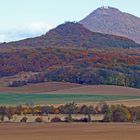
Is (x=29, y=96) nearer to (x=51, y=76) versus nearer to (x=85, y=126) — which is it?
(x=51, y=76)

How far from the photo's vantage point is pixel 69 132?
4616 cm

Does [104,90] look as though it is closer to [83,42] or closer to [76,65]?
[76,65]

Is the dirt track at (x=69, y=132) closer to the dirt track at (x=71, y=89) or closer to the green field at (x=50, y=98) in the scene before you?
the green field at (x=50, y=98)

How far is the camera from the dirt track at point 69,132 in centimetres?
4318

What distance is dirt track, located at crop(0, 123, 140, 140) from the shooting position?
43181 millimetres

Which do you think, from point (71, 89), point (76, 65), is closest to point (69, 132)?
point (71, 89)

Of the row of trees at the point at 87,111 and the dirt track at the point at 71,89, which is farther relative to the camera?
the dirt track at the point at 71,89

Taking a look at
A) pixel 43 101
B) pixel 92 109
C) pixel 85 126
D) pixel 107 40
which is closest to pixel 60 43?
pixel 107 40

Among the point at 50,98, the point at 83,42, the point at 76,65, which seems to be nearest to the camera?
the point at 50,98

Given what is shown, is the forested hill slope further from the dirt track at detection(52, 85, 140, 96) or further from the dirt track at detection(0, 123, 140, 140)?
the dirt track at detection(0, 123, 140, 140)

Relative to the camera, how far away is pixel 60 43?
7411 inches

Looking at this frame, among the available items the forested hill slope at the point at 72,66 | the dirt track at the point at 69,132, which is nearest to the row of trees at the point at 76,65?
the forested hill slope at the point at 72,66

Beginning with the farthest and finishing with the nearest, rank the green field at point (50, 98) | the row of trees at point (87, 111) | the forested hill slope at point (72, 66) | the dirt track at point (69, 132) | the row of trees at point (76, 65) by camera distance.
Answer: the forested hill slope at point (72, 66), the row of trees at point (76, 65), the green field at point (50, 98), the row of trees at point (87, 111), the dirt track at point (69, 132)

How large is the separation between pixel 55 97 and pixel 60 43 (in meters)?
102
